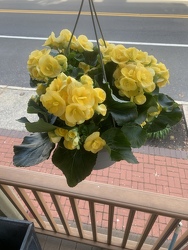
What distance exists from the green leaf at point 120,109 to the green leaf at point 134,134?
19 millimetres

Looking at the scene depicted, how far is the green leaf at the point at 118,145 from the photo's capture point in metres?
0.65

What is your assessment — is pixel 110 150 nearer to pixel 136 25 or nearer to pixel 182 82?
pixel 182 82

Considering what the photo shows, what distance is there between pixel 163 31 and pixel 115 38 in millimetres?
1246

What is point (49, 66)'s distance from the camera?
70 cm

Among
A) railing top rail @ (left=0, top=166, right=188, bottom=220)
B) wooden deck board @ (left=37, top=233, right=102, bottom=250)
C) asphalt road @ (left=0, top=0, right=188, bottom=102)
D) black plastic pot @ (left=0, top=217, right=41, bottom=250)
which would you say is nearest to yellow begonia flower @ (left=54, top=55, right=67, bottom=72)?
railing top rail @ (left=0, top=166, right=188, bottom=220)

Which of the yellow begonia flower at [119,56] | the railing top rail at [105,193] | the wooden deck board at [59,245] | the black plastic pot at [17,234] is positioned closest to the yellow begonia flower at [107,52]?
the yellow begonia flower at [119,56]

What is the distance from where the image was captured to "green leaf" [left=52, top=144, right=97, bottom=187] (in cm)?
67

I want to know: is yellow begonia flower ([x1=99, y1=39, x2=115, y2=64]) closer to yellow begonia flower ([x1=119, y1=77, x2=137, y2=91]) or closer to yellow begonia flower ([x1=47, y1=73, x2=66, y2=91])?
yellow begonia flower ([x1=119, y1=77, x2=137, y2=91])

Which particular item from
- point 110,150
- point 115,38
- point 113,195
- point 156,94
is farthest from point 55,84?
point 115,38

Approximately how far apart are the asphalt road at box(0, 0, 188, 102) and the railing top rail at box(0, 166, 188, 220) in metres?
2.65

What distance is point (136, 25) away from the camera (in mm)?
5734

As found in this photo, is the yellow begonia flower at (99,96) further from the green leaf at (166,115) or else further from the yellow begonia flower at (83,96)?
the green leaf at (166,115)

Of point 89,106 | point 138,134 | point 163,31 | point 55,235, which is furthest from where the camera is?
point 163,31

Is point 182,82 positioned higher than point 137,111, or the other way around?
point 137,111
